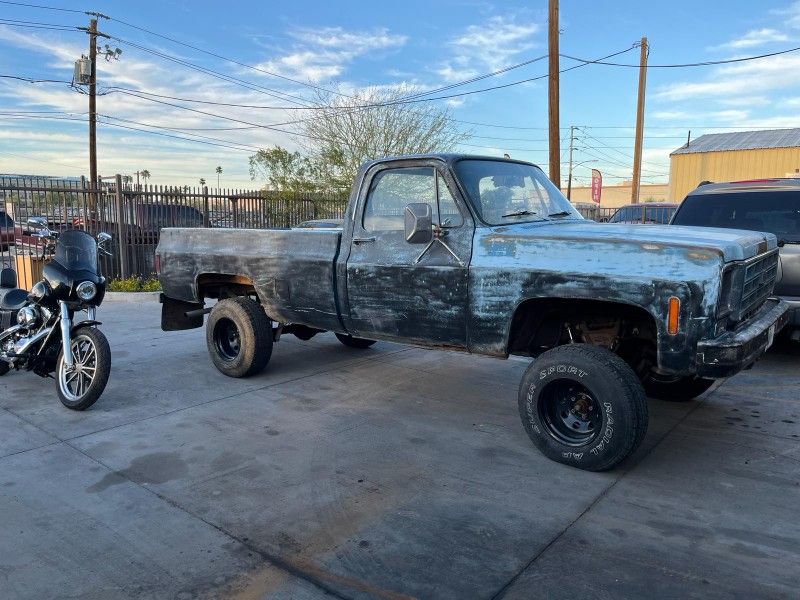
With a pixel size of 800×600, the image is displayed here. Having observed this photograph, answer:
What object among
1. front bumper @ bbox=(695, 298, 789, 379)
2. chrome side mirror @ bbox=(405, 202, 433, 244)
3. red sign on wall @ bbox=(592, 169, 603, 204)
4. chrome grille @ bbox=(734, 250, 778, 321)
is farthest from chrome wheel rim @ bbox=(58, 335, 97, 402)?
red sign on wall @ bbox=(592, 169, 603, 204)

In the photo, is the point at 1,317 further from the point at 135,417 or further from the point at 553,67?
the point at 553,67

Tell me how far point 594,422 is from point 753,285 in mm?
1425

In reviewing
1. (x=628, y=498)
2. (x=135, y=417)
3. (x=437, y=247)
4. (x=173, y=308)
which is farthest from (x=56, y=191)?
(x=628, y=498)

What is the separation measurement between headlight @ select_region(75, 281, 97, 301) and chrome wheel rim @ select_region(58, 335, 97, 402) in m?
0.34

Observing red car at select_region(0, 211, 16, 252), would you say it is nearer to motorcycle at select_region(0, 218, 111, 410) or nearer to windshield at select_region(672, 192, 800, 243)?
motorcycle at select_region(0, 218, 111, 410)

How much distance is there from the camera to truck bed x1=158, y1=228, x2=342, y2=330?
536 centimetres

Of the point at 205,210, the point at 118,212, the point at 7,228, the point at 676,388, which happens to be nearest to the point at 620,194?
the point at 205,210

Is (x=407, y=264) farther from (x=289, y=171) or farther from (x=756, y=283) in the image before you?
(x=289, y=171)

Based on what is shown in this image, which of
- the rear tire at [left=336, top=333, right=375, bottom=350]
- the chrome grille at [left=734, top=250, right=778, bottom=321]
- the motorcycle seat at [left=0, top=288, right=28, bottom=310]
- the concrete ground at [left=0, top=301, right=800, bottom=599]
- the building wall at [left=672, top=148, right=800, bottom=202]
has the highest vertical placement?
the building wall at [left=672, top=148, right=800, bottom=202]

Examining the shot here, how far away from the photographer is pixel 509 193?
4887mm

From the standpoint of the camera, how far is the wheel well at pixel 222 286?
250 inches

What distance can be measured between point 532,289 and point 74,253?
393 cm

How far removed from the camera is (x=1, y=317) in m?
6.01

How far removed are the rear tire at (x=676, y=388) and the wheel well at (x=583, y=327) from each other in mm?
617
